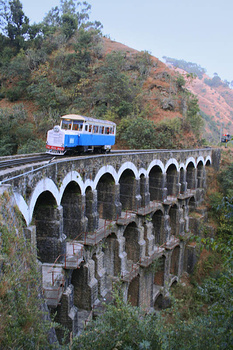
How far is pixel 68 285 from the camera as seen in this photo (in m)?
12.2

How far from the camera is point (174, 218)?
25516mm

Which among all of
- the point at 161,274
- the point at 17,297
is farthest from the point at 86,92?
the point at 17,297

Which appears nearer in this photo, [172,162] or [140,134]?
[172,162]

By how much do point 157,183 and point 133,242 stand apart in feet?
17.5

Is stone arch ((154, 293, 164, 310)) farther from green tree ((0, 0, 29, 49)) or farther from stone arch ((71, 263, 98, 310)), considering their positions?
green tree ((0, 0, 29, 49))

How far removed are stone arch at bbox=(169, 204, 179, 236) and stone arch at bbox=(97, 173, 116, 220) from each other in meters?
9.57

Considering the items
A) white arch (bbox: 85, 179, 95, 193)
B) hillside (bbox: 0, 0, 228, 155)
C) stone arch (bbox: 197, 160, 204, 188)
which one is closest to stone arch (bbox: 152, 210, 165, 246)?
white arch (bbox: 85, 179, 95, 193)

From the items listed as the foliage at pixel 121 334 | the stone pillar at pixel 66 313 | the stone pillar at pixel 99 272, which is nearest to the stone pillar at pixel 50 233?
the stone pillar at pixel 66 313

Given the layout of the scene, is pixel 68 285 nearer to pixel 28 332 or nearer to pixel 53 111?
pixel 28 332

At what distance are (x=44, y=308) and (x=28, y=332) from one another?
2758 millimetres

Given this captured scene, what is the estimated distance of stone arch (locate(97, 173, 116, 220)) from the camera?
1719cm

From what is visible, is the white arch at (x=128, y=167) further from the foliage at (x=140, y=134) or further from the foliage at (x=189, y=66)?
the foliage at (x=189, y=66)

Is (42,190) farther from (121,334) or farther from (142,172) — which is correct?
(142,172)

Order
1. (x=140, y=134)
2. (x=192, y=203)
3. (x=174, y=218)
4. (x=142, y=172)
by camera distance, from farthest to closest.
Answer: (x=140, y=134) < (x=192, y=203) < (x=174, y=218) < (x=142, y=172)
